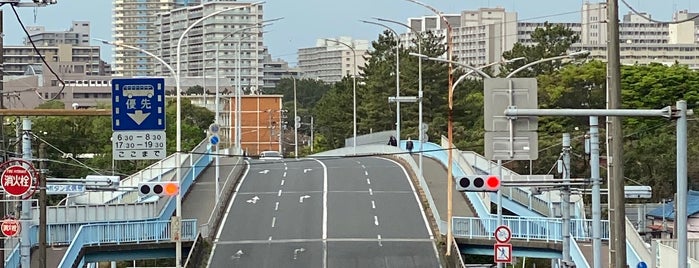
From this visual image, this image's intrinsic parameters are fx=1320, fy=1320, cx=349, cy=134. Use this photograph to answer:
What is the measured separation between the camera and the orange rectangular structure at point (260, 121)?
138750 mm

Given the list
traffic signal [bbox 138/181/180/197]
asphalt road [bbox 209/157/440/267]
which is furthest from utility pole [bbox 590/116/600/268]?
asphalt road [bbox 209/157/440/267]

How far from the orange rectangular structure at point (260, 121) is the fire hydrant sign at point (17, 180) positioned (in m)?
109

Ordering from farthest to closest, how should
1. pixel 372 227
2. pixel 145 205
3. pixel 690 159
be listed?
pixel 690 159 < pixel 372 227 < pixel 145 205

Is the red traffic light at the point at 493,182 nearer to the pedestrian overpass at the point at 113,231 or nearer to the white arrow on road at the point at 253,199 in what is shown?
the pedestrian overpass at the point at 113,231

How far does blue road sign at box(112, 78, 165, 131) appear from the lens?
28.9 metres

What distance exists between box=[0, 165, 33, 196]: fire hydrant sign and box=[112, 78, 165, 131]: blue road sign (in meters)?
2.65

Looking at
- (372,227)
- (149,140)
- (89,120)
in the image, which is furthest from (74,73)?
(149,140)

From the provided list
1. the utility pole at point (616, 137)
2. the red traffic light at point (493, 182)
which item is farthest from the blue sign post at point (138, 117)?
the utility pole at point (616, 137)

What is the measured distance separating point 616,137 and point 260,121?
406 ft

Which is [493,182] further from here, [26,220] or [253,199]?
[253,199]

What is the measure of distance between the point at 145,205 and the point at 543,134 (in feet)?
124

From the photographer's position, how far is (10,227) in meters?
31.1

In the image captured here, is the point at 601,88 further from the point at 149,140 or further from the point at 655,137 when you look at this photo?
the point at 149,140

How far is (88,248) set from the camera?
41.4 meters
